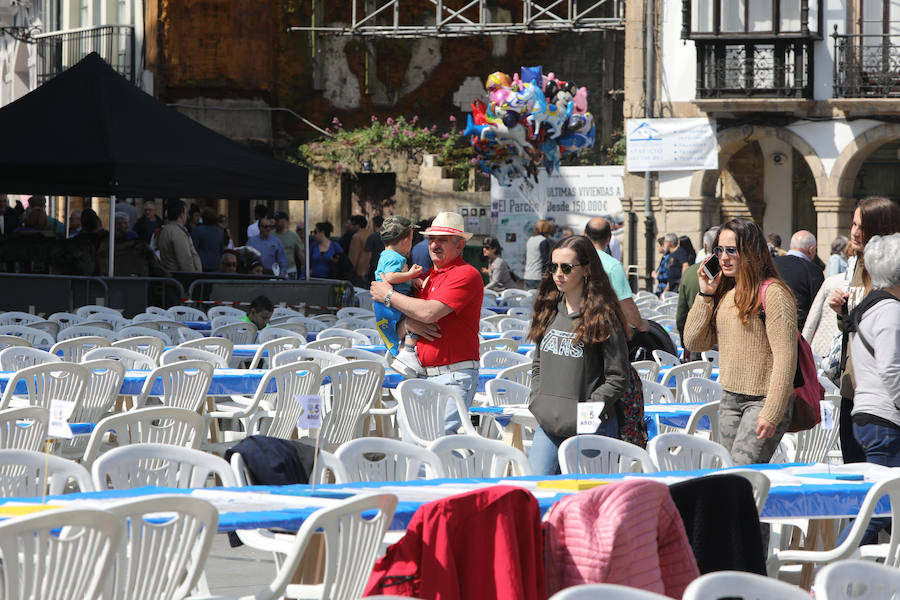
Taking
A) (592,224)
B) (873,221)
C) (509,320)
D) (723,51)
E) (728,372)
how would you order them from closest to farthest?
1. (728,372)
2. (873,221)
3. (592,224)
4. (509,320)
5. (723,51)

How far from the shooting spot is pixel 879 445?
244 inches

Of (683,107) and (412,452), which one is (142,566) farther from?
(683,107)

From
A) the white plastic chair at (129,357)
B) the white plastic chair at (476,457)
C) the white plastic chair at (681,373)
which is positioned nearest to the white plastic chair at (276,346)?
the white plastic chair at (129,357)

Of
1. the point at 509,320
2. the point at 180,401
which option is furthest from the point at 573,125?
the point at 180,401

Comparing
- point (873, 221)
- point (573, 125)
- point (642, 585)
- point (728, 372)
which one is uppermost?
point (573, 125)

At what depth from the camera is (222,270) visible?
1877 centimetres

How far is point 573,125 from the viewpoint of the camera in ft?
81.5

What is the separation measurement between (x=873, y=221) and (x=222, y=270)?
12767 mm

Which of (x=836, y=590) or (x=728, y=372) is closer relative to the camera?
(x=836, y=590)

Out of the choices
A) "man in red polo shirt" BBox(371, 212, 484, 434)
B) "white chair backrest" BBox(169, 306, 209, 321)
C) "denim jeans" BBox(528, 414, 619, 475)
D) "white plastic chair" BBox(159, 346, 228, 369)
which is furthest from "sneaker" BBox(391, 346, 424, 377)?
"white chair backrest" BBox(169, 306, 209, 321)

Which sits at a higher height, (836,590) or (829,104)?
(829,104)

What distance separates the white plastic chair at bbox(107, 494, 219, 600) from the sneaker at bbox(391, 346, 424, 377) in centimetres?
376

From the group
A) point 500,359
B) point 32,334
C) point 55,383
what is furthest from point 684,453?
point 32,334

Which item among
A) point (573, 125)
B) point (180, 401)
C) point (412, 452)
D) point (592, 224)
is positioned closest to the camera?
point (412, 452)
